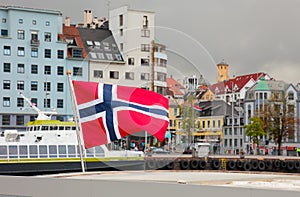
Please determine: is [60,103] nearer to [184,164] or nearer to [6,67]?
[6,67]

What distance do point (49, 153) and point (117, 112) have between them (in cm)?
2233

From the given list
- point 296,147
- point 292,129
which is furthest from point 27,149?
point 296,147

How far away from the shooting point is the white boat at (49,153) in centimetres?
3766

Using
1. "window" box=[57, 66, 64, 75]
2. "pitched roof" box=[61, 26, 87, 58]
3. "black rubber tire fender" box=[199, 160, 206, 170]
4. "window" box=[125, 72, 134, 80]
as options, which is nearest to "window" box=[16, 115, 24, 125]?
"window" box=[57, 66, 64, 75]

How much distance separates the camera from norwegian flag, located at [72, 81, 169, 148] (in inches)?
643

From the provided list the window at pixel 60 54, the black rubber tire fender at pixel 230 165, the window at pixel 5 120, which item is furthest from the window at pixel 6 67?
the black rubber tire fender at pixel 230 165

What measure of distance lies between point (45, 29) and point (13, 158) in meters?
27.5

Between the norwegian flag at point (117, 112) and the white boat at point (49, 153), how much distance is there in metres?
19.9

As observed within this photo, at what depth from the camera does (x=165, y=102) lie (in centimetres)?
1634

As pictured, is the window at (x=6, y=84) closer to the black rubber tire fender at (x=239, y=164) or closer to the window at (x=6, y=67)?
the window at (x=6, y=67)

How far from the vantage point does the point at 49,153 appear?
38.5m

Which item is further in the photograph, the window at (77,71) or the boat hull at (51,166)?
the window at (77,71)

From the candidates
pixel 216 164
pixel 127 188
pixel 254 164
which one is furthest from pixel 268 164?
pixel 127 188

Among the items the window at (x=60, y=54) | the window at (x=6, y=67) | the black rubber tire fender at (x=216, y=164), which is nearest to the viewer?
the black rubber tire fender at (x=216, y=164)
